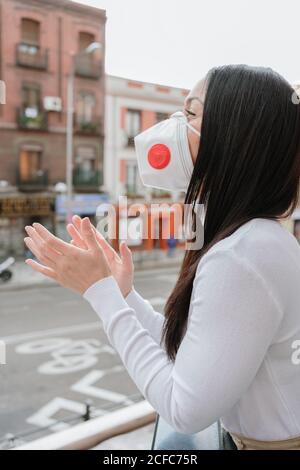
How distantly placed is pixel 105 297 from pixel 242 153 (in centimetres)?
24

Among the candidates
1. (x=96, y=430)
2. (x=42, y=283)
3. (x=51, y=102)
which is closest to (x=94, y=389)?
(x=42, y=283)

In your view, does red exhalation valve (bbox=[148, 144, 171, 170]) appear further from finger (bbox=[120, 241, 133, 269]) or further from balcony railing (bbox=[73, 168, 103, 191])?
balcony railing (bbox=[73, 168, 103, 191])

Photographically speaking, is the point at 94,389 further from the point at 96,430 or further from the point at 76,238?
the point at 76,238

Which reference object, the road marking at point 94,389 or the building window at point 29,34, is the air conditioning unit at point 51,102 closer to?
the building window at point 29,34

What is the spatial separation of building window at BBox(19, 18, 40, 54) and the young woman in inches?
87.8

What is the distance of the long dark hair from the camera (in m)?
0.58

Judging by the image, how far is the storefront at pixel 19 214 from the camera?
2620 mm

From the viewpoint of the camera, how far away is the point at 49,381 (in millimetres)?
3064

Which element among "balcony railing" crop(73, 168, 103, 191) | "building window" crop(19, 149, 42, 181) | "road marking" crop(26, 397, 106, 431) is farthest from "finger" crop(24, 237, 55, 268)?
"balcony railing" crop(73, 168, 103, 191)

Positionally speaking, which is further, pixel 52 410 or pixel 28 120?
pixel 28 120

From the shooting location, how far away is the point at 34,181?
4332 mm
